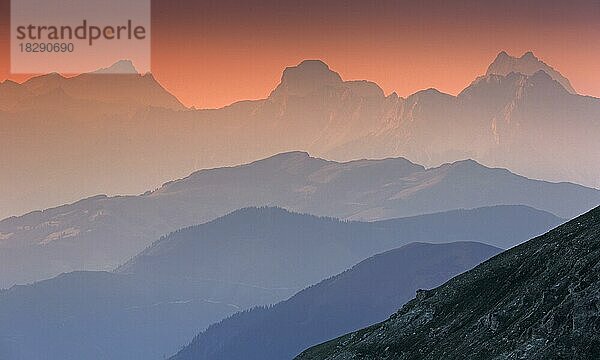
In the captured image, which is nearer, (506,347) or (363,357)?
(506,347)

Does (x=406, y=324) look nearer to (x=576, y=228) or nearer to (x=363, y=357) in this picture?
(x=363, y=357)

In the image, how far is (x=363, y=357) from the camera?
11381 cm

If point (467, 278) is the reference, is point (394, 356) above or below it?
below

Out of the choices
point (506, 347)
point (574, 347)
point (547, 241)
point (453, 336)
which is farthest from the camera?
point (547, 241)

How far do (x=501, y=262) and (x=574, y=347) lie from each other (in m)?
41.1

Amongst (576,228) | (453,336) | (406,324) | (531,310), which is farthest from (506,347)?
(406,324)

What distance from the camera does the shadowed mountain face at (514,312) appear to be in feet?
244

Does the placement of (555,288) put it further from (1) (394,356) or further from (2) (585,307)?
(1) (394,356)

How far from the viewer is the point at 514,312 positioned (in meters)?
86.8

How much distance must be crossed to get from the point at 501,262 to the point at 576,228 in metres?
14.4

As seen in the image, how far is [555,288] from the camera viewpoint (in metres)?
82.1

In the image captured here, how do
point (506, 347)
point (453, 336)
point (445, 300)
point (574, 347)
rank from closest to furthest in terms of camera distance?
1. point (574, 347)
2. point (506, 347)
3. point (453, 336)
4. point (445, 300)

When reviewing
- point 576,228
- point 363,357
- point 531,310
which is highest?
point 576,228

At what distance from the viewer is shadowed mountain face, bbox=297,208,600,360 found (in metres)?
74.2
